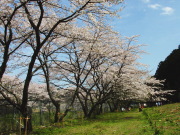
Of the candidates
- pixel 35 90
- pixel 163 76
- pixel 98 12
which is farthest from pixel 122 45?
pixel 163 76

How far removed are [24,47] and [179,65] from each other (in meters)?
31.7

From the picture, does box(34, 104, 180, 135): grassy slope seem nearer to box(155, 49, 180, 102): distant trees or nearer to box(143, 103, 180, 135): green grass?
box(143, 103, 180, 135): green grass

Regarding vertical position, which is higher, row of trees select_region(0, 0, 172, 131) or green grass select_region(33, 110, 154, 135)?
row of trees select_region(0, 0, 172, 131)

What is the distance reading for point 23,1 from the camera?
7.86 m

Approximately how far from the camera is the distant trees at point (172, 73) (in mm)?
38006

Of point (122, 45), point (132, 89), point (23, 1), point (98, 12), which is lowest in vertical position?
point (132, 89)

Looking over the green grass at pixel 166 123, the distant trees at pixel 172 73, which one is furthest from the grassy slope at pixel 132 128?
the distant trees at pixel 172 73

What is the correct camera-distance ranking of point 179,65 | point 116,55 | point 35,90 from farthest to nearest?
point 179,65, point 35,90, point 116,55

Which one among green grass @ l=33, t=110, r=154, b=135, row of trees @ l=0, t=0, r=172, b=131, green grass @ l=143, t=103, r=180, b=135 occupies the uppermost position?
row of trees @ l=0, t=0, r=172, b=131

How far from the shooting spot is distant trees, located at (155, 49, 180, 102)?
3801 centimetres

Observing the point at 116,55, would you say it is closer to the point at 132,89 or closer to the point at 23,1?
the point at 132,89

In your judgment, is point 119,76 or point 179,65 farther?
point 179,65

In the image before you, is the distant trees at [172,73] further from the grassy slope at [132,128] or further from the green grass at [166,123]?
the green grass at [166,123]

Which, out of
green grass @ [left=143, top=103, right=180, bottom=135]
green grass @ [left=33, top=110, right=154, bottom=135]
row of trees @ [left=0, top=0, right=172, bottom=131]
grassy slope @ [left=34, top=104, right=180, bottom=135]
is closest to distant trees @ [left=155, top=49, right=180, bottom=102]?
row of trees @ [left=0, top=0, right=172, bottom=131]
